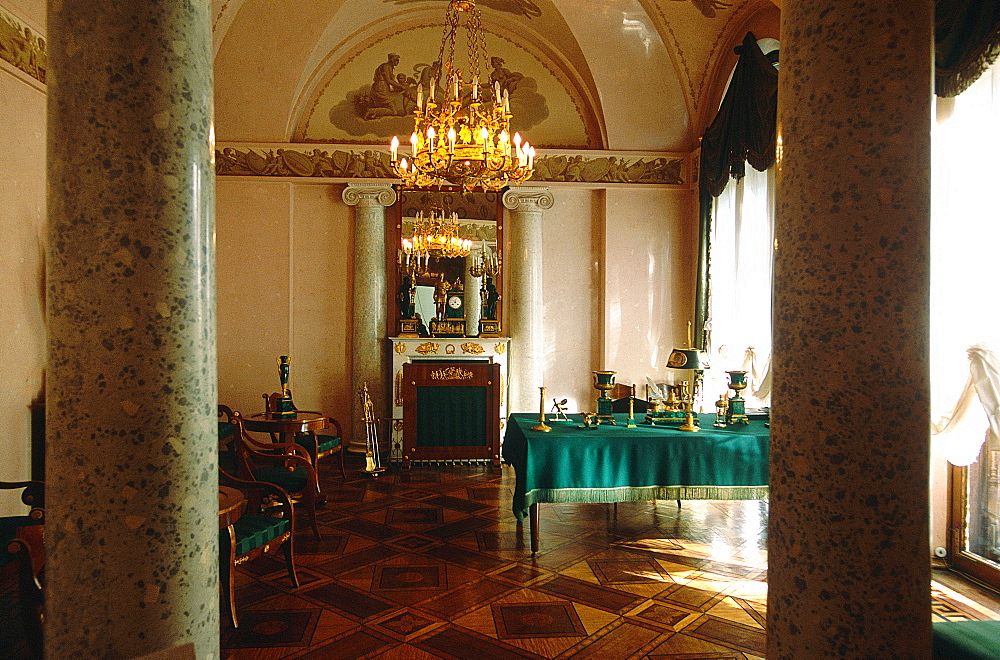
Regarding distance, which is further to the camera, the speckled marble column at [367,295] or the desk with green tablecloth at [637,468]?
the speckled marble column at [367,295]

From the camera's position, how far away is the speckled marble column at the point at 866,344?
1.60 meters

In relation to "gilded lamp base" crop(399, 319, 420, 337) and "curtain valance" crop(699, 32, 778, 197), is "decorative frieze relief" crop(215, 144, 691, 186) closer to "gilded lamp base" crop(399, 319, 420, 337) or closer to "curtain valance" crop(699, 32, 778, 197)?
"curtain valance" crop(699, 32, 778, 197)

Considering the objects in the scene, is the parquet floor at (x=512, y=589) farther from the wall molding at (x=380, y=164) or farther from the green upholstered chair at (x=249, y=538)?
the wall molding at (x=380, y=164)

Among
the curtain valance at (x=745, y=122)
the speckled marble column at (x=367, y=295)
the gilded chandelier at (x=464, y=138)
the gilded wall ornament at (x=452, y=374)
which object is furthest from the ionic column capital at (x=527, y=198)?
the gilded chandelier at (x=464, y=138)

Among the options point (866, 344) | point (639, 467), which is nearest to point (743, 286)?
point (639, 467)

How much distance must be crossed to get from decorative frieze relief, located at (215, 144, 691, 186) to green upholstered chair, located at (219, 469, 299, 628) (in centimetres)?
460

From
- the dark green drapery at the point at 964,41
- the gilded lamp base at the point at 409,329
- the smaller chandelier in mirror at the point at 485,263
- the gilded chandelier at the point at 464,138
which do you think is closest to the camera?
the dark green drapery at the point at 964,41

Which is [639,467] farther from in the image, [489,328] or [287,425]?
[489,328]

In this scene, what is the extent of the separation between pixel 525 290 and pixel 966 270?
4.80m

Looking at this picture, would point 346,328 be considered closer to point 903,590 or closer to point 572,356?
point 572,356

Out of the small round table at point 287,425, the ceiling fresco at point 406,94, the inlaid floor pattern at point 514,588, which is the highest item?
the ceiling fresco at point 406,94

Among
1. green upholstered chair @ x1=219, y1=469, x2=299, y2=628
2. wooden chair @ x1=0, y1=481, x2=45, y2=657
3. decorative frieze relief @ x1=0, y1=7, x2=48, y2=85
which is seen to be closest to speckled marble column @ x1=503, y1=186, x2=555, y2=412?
green upholstered chair @ x1=219, y1=469, x2=299, y2=628

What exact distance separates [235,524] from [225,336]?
452cm

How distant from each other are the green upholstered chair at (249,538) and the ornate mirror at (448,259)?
3.97m
